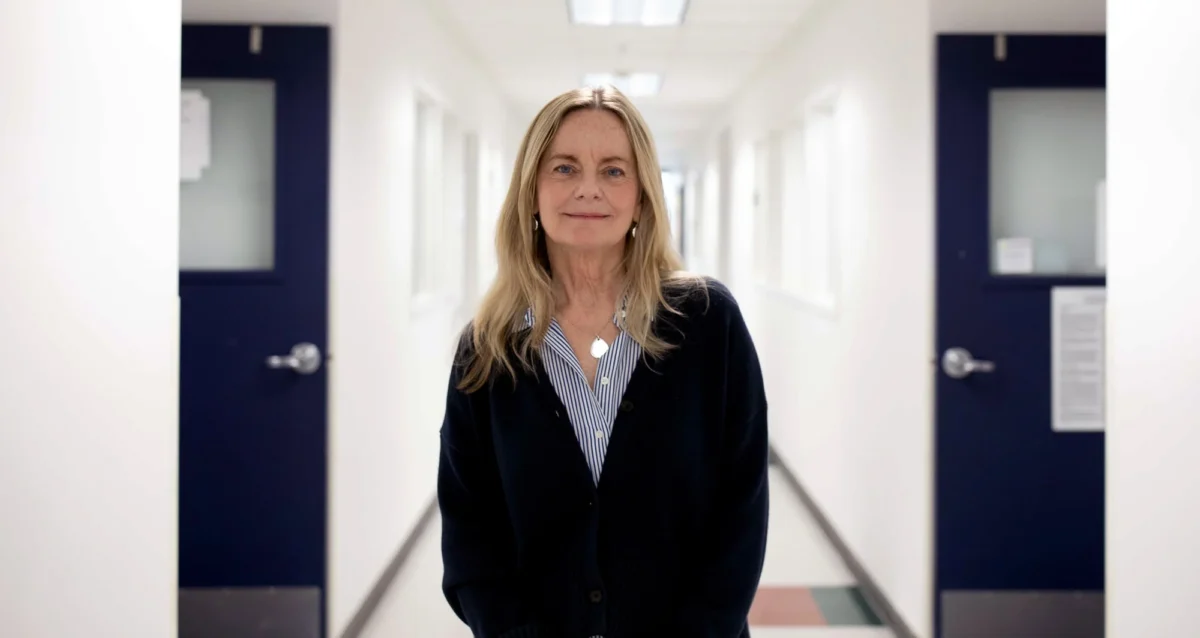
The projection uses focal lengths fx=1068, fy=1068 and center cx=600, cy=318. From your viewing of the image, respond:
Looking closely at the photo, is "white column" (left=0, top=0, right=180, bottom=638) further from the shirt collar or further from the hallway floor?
the hallway floor

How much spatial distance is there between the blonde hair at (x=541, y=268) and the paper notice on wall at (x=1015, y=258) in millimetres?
2121

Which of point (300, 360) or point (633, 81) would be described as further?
point (633, 81)

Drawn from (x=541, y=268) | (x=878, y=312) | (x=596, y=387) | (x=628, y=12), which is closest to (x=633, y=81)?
(x=628, y=12)

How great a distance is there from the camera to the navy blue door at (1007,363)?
10.5ft

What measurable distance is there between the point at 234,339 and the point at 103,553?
1.70m

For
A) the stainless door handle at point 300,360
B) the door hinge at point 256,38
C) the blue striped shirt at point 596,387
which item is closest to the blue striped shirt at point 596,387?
the blue striped shirt at point 596,387

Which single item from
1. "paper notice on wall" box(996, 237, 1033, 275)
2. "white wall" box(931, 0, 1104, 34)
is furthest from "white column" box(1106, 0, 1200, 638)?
"paper notice on wall" box(996, 237, 1033, 275)

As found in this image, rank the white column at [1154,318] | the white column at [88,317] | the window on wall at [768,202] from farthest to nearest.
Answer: the window on wall at [768,202] < the white column at [1154,318] < the white column at [88,317]

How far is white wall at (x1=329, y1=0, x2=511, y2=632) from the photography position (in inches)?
129

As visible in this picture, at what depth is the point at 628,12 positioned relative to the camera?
195 inches

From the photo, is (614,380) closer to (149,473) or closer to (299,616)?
(149,473)

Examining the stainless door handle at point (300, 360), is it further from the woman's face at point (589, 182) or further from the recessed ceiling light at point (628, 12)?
the recessed ceiling light at point (628, 12)

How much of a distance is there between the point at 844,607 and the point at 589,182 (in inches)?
114

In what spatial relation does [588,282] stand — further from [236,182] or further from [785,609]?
[785,609]
